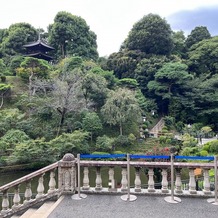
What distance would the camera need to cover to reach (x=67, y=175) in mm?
3869

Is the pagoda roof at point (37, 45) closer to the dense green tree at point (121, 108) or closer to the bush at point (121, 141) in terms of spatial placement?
the dense green tree at point (121, 108)

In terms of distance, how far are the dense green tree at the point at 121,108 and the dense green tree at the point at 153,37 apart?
39.9ft

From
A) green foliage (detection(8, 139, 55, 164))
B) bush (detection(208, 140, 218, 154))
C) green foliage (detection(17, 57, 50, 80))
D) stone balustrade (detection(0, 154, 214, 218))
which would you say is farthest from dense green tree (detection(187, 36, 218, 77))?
stone balustrade (detection(0, 154, 214, 218))

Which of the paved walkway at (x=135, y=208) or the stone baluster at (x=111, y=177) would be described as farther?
the stone baluster at (x=111, y=177)

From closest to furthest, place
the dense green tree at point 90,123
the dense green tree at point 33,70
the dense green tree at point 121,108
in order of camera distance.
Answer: the dense green tree at point 90,123, the dense green tree at point 121,108, the dense green tree at point 33,70

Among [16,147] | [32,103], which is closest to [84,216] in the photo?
[16,147]

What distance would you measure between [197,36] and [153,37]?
21.5 ft

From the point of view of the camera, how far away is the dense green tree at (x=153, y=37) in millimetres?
26531

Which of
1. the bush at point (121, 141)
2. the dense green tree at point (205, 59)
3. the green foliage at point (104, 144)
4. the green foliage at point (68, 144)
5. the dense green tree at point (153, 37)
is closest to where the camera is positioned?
the green foliage at point (68, 144)

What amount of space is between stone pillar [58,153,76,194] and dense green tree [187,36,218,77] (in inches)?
903

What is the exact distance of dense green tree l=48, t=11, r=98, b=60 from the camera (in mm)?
27875

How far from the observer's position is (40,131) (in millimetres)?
14766

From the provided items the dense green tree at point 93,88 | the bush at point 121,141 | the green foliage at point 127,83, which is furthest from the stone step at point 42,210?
the green foliage at point 127,83

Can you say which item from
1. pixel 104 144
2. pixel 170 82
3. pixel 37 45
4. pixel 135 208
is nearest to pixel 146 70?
pixel 170 82
